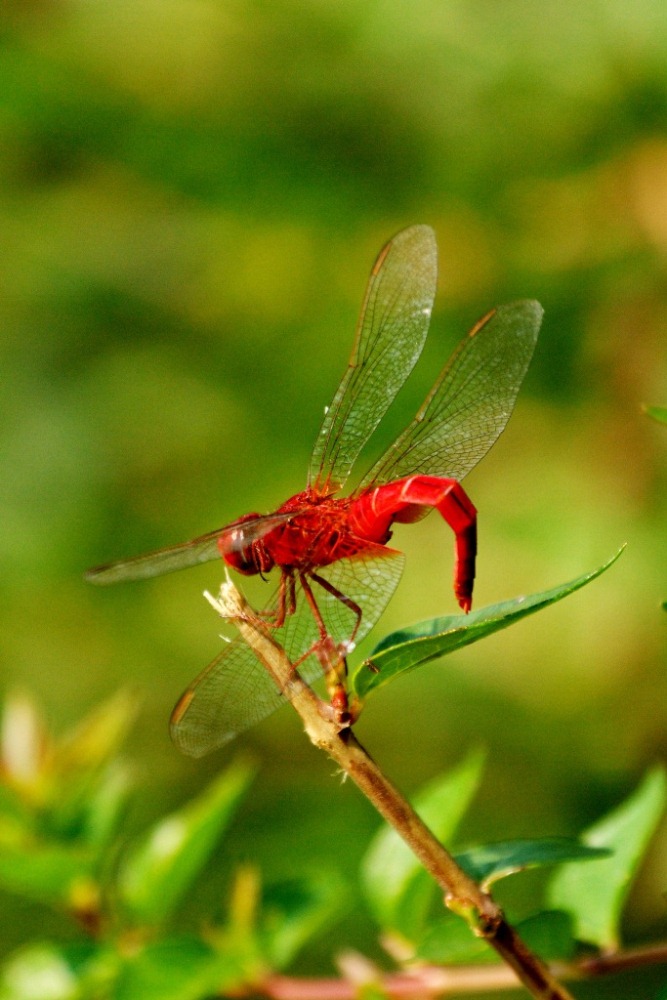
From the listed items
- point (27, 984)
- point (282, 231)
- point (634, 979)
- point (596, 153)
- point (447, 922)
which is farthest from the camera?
point (282, 231)

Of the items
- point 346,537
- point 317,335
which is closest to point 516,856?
point 346,537

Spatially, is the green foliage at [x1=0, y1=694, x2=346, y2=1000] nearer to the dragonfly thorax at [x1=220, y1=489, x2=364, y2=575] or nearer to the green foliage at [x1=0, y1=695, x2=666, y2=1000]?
the green foliage at [x1=0, y1=695, x2=666, y2=1000]

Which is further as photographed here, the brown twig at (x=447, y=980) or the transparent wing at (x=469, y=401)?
the transparent wing at (x=469, y=401)

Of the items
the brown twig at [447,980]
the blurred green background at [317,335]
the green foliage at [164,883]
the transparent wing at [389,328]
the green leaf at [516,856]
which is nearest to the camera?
the green leaf at [516,856]

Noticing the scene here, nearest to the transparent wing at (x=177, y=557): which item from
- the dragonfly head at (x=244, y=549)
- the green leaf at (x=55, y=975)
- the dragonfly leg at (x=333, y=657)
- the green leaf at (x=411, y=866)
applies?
the dragonfly head at (x=244, y=549)

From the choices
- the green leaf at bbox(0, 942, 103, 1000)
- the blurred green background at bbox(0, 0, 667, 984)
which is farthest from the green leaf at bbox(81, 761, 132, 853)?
the blurred green background at bbox(0, 0, 667, 984)

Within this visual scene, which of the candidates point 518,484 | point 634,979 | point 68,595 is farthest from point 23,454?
point 634,979

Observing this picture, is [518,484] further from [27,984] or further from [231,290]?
[27,984]

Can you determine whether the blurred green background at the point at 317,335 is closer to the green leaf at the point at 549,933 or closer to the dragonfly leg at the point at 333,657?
the dragonfly leg at the point at 333,657
